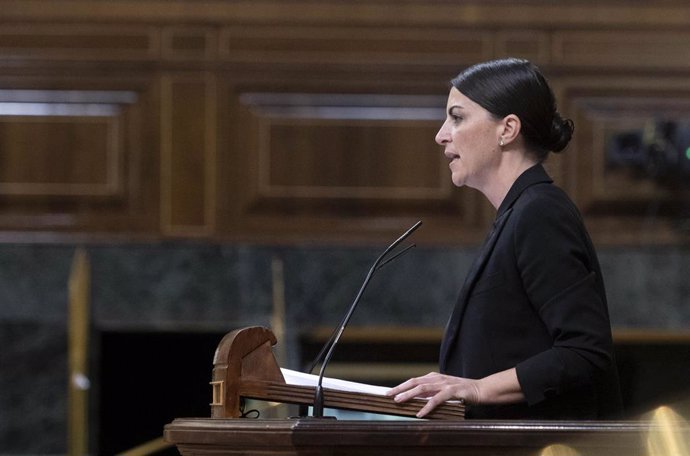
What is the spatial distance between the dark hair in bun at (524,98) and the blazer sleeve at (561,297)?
167 mm

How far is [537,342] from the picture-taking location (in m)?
2.24

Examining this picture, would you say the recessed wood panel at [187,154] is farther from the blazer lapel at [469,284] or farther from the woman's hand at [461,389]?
the woman's hand at [461,389]

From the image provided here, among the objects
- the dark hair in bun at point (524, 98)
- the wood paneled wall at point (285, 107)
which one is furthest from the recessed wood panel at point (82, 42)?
the dark hair in bun at point (524, 98)

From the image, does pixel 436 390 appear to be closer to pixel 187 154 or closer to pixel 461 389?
pixel 461 389

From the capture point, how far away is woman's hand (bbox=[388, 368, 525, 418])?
6.86ft

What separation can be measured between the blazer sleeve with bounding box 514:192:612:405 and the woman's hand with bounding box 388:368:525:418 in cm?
2

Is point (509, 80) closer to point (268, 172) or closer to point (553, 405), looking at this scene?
point (553, 405)

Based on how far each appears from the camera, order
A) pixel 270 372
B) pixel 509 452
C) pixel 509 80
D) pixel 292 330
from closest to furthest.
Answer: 1. pixel 509 452
2. pixel 270 372
3. pixel 509 80
4. pixel 292 330

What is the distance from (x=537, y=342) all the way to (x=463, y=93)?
1.53ft

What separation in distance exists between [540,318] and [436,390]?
0.75 ft

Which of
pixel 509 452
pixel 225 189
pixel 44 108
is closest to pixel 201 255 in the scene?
pixel 225 189

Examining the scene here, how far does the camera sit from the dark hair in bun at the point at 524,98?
2.39 m

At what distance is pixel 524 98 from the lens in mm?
2389

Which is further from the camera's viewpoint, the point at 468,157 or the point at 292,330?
the point at 292,330
